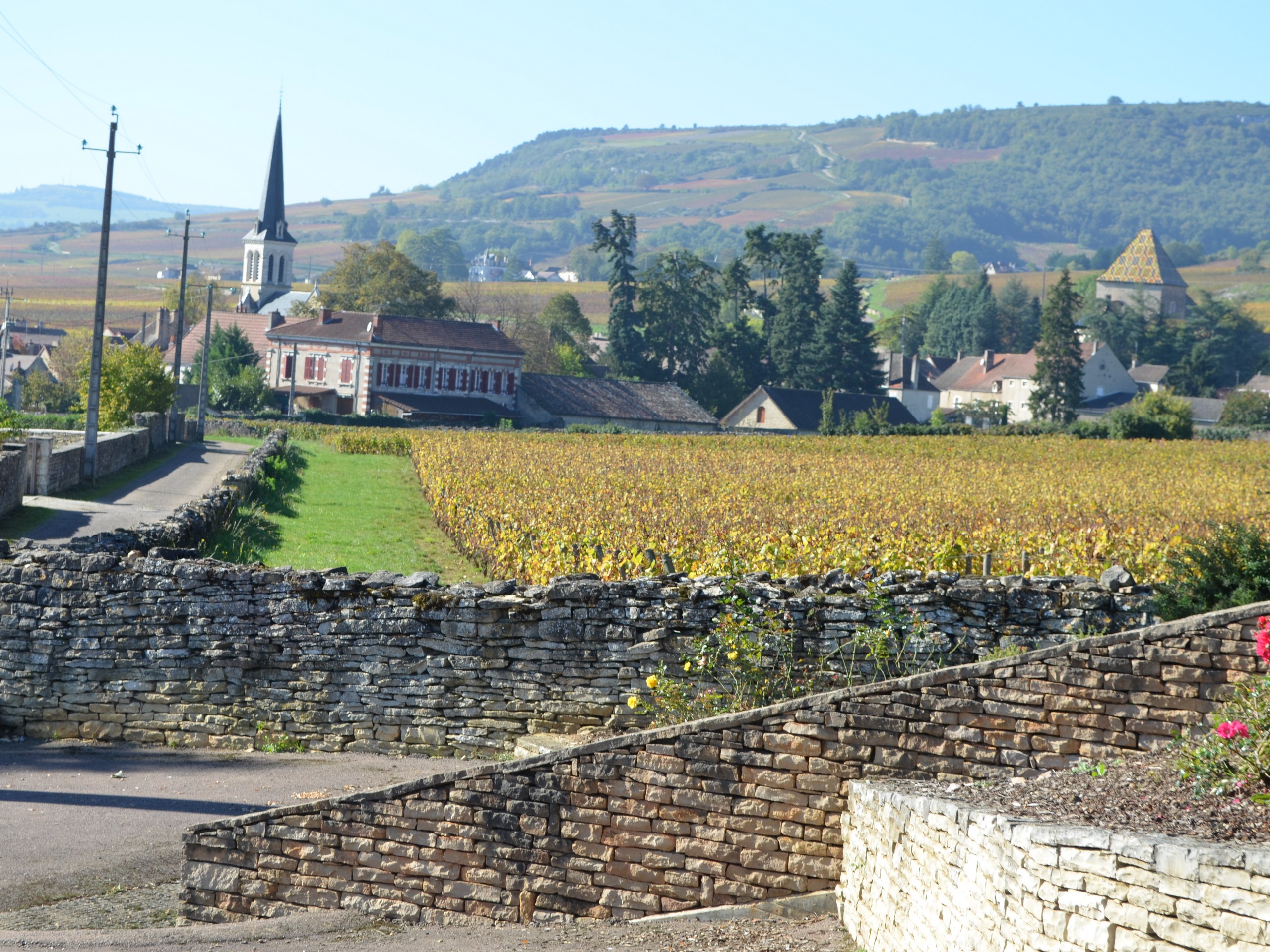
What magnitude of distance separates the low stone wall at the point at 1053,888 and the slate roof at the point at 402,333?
8166cm

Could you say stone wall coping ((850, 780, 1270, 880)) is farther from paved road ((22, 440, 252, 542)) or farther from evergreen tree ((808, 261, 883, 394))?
evergreen tree ((808, 261, 883, 394))

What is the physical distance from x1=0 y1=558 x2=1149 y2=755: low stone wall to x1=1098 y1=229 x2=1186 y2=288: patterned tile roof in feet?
541

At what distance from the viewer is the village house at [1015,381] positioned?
109562mm

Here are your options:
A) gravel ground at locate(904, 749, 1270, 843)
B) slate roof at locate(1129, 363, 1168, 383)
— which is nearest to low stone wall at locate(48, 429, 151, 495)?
gravel ground at locate(904, 749, 1270, 843)

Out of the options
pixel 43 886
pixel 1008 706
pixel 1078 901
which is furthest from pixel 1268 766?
pixel 43 886

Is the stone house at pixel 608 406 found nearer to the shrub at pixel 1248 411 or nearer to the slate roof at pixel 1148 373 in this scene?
the shrub at pixel 1248 411

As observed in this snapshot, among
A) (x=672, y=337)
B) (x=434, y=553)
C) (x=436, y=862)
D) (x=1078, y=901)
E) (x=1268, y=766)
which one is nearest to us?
(x=1078, y=901)

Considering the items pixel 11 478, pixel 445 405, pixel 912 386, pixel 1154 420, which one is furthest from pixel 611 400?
pixel 11 478

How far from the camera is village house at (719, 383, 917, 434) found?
286ft

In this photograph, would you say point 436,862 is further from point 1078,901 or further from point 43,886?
point 1078,901

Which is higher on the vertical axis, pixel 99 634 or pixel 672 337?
pixel 672 337

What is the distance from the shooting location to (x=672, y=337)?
104312 mm

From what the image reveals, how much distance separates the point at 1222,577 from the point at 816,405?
80132 millimetres

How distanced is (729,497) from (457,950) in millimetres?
19508
